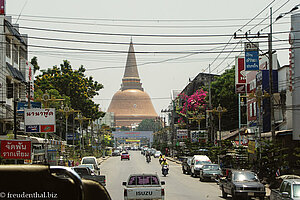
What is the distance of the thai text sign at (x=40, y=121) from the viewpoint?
36219 millimetres

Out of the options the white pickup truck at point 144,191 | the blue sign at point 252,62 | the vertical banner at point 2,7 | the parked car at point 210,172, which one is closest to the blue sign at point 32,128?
the vertical banner at point 2,7

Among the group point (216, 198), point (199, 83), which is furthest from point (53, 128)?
point (199, 83)

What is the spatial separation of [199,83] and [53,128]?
66593 mm

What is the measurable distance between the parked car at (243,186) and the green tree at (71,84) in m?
51.7

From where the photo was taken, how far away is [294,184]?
15734 millimetres

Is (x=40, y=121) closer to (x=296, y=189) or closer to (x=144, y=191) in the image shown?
(x=144, y=191)

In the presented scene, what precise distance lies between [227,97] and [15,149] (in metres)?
53.5

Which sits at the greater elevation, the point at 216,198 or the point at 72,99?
the point at 72,99

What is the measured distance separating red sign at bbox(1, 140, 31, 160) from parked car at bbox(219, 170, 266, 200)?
10215 mm

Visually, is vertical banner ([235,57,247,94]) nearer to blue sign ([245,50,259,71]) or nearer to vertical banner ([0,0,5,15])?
blue sign ([245,50,259,71])

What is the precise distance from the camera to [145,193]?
1805 cm

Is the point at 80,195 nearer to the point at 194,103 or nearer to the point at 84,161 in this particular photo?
the point at 84,161
